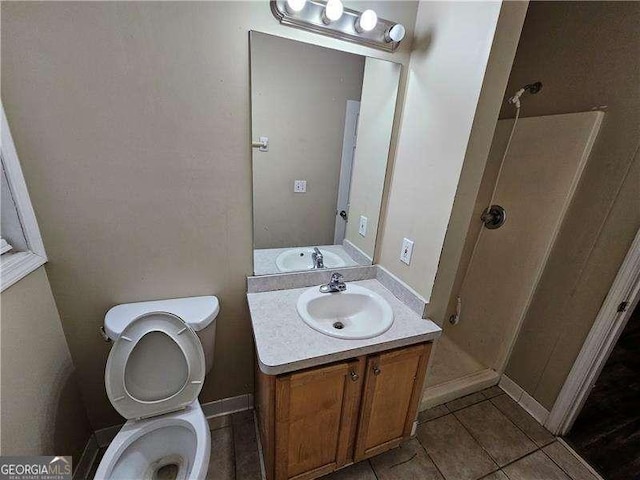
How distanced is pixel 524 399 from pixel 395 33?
7.47ft

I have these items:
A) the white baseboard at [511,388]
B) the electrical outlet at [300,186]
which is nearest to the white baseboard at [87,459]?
the electrical outlet at [300,186]

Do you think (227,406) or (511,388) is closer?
(227,406)

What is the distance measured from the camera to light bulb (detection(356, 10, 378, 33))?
1.02 metres

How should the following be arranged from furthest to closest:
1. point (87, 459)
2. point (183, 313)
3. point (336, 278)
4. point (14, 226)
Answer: point (336, 278)
point (87, 459)
point (183, 313)
point (14, 226)

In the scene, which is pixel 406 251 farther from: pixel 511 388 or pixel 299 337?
pixel 511 388

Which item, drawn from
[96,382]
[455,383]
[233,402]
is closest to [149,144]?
[96,382]

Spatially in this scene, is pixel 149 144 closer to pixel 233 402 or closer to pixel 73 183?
pixel 73 183

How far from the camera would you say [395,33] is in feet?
3.54

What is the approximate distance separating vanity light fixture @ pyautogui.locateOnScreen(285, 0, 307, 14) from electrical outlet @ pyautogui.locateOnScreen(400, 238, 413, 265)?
1.06 metres

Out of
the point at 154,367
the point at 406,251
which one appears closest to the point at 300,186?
the point at 406,251

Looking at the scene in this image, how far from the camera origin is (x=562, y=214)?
1440 mm

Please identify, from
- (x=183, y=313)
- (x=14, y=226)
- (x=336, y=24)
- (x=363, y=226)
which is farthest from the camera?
(x=363, y=226)

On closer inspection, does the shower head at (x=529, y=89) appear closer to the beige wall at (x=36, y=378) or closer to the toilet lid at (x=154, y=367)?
the toilet lid at (x=154, y=367)

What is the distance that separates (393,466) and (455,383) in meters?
0.74
